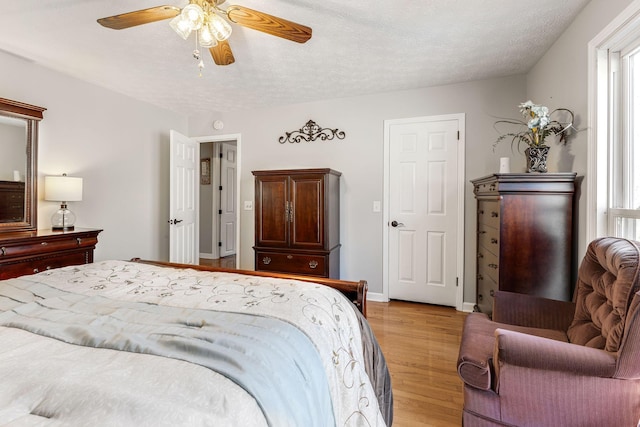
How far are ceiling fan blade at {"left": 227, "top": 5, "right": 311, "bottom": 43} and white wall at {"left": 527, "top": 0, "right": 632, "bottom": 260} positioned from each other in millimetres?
1714

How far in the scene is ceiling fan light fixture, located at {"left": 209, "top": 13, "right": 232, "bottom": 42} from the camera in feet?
5.47

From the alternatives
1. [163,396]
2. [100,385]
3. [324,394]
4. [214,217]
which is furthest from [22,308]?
[214,217]

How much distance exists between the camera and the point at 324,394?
0.93 metres

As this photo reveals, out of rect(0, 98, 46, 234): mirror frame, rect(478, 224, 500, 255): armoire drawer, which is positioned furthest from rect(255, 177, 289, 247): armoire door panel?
rect(0, 98, 46, 234): mirror frame

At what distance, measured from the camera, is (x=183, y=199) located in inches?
160

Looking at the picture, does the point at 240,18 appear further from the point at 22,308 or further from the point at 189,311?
the point at 22,308

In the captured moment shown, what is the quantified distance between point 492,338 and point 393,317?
1.57 metres

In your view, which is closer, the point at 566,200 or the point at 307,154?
the point at 566,200

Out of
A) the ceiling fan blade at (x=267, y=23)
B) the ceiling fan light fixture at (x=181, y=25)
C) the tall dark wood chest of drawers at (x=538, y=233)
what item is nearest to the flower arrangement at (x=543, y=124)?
the tall dark wood chest of drawers at (x=538, y=233)

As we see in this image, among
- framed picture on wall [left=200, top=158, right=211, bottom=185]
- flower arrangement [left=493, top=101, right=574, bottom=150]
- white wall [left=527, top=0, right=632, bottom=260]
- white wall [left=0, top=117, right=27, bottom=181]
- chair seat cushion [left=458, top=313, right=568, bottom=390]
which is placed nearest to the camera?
chair seat cushion [left=458, top=313, right=568, bottom=390]

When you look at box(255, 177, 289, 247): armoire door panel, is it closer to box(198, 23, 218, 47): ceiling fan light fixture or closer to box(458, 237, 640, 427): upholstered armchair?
box(198, 23, 218, 47): ceiling fan light fixture

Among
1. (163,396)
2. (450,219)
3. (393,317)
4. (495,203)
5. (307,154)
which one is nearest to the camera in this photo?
(163,396)

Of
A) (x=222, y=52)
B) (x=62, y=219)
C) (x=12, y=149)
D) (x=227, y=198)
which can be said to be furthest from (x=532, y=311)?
(x=227, y=198)

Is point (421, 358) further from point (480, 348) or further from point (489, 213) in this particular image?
point (489, 213)
